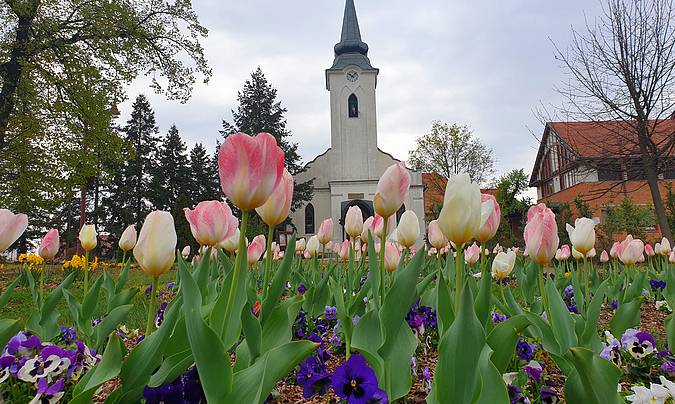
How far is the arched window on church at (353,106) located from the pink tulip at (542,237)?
27929mm

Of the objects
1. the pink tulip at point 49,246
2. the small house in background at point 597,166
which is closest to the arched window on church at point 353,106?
the small house in background at point 597,166

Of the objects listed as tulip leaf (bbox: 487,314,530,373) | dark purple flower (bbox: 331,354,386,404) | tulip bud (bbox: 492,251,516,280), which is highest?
tulip bud (bbox: 492,251,516,280)

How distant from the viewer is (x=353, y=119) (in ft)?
94.5

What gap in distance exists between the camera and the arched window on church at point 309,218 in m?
28.4

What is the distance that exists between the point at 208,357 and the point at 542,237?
3.67 feet

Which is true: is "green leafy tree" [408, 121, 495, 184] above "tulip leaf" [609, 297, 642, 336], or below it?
above

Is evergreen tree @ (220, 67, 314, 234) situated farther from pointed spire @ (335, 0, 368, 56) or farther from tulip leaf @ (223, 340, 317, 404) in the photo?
tulip leaf @ (223, 340, 317, 404)

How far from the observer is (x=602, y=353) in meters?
1.67

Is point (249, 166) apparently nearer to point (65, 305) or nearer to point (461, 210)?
point (461, 210)

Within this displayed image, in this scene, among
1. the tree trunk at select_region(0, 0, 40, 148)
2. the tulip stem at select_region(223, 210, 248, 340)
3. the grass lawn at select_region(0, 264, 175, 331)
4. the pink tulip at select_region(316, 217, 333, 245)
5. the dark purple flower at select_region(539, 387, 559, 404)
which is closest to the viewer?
the tulip stem at select_region(223, 210, 248, 340)

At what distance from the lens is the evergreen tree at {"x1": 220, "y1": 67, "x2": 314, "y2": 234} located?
26.9 metres

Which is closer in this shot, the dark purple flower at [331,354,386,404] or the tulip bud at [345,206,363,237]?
the dark purple flower at [331,354,386,404]

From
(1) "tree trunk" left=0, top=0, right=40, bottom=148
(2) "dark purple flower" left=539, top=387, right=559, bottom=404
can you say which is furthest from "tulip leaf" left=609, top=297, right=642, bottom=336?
(1) "tree trunk" left=0, top=0, right=40, bottom=148

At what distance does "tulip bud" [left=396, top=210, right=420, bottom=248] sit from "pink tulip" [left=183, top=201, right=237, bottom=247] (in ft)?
2.93
